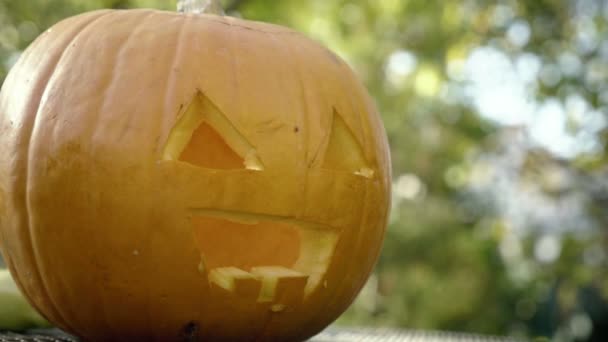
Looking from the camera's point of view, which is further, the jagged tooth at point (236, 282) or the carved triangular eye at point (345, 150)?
the carved triangular eye at point (345, 150)

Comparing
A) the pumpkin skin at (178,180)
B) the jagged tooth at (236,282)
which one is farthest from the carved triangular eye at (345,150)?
the jagged tooth at (236,282)

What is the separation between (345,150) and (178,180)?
36 cm

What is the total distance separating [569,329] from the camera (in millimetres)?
5551

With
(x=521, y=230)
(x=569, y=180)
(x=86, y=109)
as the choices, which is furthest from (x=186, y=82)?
(x=521, y=230)

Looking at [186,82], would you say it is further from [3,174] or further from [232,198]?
[3,174]

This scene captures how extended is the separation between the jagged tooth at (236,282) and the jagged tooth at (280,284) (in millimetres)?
15

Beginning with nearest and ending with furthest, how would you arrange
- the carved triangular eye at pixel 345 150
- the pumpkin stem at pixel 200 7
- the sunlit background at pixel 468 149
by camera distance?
1. the carved triangular eye at pixel 345 150
2. the pumpkin stem at pixel 200 7
3. the sunlit background at pixel 468 149

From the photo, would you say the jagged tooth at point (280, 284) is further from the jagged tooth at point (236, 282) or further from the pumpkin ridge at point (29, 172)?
the pumpkin ridge at point (29, 172)

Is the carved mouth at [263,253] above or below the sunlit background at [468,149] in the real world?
above

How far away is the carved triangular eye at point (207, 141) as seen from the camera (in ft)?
4.32

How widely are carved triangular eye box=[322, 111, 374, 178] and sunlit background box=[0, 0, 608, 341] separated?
2.48 metres

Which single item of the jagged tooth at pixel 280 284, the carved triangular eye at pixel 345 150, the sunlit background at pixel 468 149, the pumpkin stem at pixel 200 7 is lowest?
the sunlit background at pixel 468 149

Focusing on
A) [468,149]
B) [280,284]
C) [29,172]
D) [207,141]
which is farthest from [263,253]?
[468,149]

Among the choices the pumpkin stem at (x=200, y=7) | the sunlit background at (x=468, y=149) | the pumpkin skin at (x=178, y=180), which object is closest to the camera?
the pumpkin skin at (x=178, y=180)
